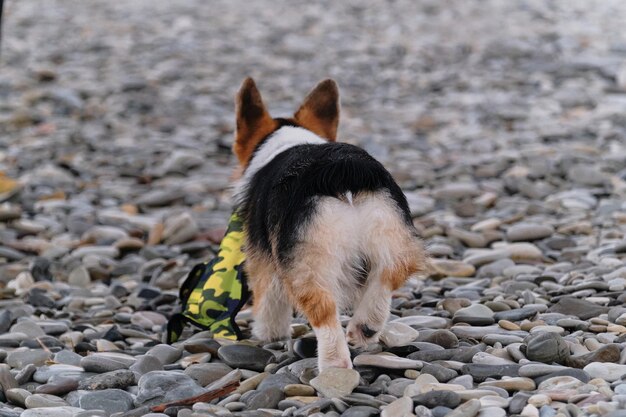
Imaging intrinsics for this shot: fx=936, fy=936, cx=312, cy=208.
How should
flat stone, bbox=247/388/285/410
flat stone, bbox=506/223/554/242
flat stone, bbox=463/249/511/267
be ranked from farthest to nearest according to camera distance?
flat stone, bbox=506/223/554/242, flat stone, bbox=463/249/511/267, flat stone, bbox=247/388/285/410

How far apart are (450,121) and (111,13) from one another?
817cm

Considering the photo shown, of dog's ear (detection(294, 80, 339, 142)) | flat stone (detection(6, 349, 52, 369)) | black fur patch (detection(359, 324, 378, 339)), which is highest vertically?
dog's ear (detection(294, 80, 339, 142))

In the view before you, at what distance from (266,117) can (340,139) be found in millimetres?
4750

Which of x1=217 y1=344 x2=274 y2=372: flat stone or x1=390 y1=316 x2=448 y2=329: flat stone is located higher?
x1=390 y1=316 x2=448 y2=329: flat stone

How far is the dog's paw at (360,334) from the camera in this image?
155 inches

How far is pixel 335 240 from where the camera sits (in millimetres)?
3705

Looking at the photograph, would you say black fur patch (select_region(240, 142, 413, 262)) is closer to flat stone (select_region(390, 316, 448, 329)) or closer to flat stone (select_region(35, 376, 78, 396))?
flat stone (select_region(390, 316, 448, 329))

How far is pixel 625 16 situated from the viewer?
1573 centimetres

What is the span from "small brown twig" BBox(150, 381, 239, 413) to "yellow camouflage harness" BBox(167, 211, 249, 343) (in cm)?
81

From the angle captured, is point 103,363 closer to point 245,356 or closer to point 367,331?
point 245,356

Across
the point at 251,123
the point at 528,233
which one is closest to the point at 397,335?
the point at 251,123

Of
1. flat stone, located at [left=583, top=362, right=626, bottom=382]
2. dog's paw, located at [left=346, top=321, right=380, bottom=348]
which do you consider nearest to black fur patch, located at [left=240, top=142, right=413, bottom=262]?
dog's paw, located at [left=346, top=321, right=380, bottom=348]

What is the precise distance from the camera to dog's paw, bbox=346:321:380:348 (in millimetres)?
3934

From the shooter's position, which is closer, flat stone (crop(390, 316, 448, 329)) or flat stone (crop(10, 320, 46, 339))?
flat stone (crop(390, 316, 448, 329))
